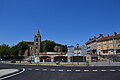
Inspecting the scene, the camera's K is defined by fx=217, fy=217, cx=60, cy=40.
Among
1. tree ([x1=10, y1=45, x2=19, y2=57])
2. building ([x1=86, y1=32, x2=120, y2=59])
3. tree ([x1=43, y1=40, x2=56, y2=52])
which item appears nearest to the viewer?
building ([x1=86, y1=32, x2=120, y2=59])

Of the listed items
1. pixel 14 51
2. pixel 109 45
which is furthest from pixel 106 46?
pixel 14 51

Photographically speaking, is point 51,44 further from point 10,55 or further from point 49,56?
point 49,56

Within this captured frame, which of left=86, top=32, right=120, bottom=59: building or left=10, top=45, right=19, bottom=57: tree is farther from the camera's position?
left=10, top=45, right=19, bottom=57: tree

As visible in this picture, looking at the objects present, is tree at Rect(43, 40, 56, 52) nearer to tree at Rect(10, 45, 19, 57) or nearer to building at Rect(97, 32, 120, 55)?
tree at Rect(10, 45, 19, 57)

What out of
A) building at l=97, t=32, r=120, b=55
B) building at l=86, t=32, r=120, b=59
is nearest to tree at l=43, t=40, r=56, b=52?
building at l=86, t=32, r=120, b=59

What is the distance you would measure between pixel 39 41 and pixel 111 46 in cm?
7351

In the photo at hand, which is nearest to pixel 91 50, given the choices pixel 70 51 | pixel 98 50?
pixel 98 50

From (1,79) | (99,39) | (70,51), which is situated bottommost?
(1,79)

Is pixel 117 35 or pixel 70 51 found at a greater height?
pixel 117 35

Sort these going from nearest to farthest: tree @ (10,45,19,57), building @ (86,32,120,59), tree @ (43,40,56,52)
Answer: building @ (86,32,120,59) → tree @ (10,45,19,57) → tree @ (43,40,56,52)

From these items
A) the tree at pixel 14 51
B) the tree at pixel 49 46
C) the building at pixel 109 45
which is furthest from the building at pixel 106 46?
the tree at pixel 14 51

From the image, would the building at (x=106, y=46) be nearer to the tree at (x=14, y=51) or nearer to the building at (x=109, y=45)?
the building at (x=109, y=45)

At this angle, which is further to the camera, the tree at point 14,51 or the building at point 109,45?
the tree at point 14,51

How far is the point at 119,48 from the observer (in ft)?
351
